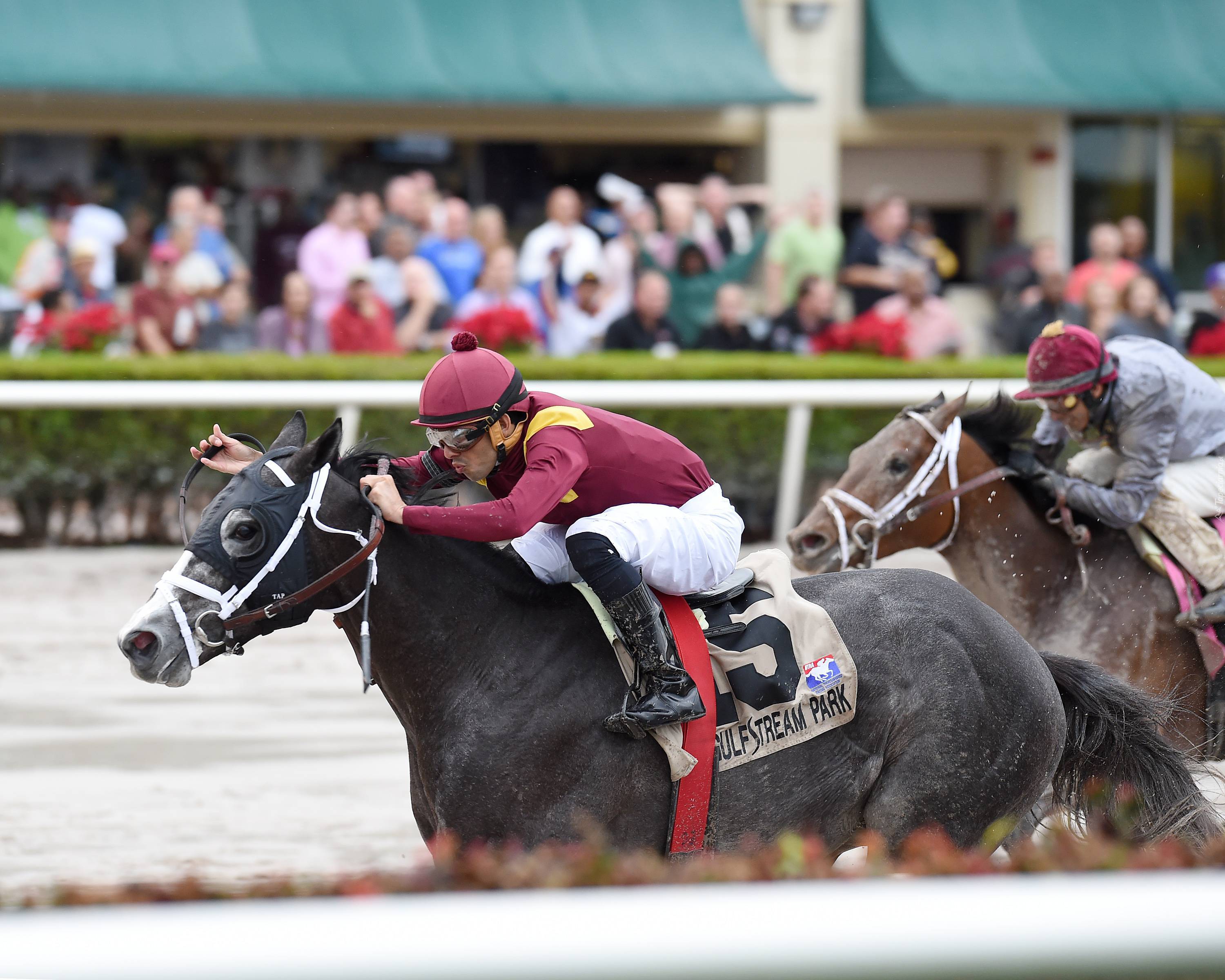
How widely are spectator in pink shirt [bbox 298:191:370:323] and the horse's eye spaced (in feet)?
24.3

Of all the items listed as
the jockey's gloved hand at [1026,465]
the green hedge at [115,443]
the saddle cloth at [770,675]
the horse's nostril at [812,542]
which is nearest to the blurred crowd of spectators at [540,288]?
the green hedge at [115,443]

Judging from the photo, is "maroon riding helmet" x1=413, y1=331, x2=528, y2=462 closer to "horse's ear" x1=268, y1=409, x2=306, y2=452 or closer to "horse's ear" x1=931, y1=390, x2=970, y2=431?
"horse's ear" x1=268, y1=409, x2=306, y2=452

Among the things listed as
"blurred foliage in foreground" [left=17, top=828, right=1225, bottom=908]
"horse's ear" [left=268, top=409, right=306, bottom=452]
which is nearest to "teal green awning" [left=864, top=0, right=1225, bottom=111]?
"horse's ear" [left=268, top=409, right=306, bottom=452]

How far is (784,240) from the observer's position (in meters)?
11.9

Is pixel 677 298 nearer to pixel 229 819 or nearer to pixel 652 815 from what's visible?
pixel 229 819

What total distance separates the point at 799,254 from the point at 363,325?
3568 millimetres

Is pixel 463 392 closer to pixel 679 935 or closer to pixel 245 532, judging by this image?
pixel 245 532

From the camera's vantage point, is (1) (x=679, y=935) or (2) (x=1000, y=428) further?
(2) (x=1000, y=428)

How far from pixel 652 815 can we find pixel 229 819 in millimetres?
2161

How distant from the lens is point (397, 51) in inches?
583

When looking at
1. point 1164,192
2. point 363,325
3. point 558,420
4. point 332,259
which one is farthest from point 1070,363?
point 1164,192

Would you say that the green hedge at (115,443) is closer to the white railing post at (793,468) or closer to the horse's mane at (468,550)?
the white railing post at (793,468)

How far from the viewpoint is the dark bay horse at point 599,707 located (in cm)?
319

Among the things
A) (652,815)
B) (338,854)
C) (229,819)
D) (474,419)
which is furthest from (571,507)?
(229,819)
